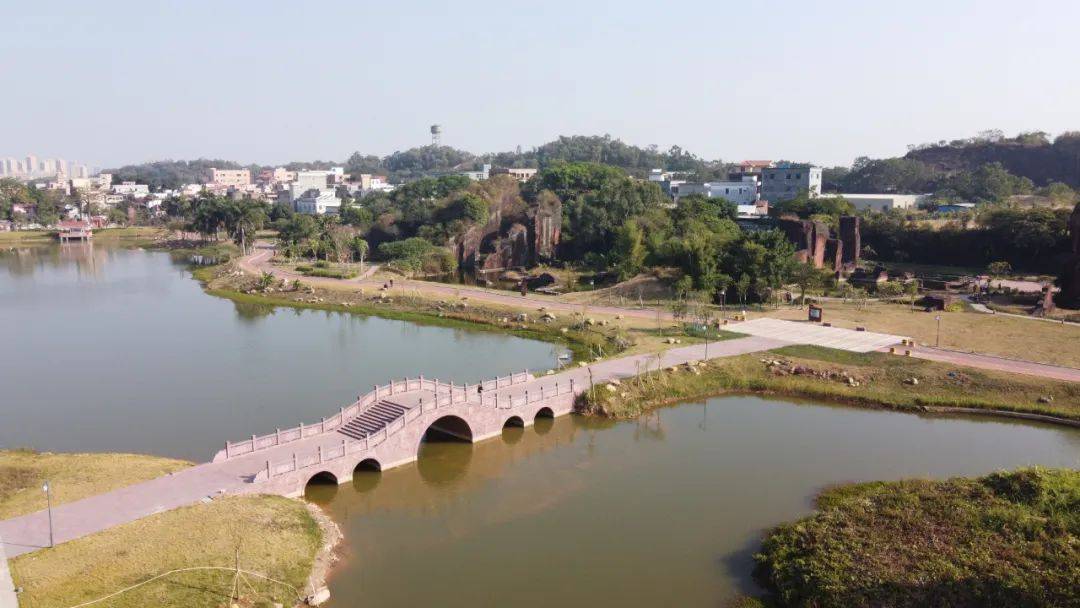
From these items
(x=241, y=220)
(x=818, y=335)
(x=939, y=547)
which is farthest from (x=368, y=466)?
(x=241, y=220)

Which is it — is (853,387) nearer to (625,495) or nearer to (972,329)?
(972,329)

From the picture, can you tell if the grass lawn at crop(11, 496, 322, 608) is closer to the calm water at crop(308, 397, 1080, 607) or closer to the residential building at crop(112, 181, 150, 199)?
the calm water at crop(308, 397, 1080, 607)

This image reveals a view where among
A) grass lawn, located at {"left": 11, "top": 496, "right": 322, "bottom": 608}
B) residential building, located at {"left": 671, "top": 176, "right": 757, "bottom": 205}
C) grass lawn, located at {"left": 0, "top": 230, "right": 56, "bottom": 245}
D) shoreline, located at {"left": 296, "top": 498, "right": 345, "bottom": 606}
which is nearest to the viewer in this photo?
grass lawn, located at {"left": 11, "top": 496, "right": 322, "bottom": 608}

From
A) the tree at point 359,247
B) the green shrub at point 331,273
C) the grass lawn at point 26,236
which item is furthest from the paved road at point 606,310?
the grass lawn at point 26,236

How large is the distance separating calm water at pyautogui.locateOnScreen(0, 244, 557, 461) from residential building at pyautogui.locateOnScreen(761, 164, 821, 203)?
80.9 m

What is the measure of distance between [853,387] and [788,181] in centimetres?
8689

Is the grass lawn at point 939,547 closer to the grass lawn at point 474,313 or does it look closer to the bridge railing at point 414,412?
the bridge railing at point 414,412

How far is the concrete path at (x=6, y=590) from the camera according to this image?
627 inches

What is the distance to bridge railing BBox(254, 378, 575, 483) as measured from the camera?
75.9 ft

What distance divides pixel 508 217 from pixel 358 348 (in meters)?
47.6

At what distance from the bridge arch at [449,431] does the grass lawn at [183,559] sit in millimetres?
8325

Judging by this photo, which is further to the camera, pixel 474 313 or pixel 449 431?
pixel 474 313

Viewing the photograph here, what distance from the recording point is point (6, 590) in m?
16.4

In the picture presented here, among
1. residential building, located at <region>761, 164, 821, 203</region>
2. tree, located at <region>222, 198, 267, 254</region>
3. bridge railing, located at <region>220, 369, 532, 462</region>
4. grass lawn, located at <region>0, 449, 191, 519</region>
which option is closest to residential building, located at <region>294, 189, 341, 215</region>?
tree, located at <region>222, 198, 267, 254</region>
